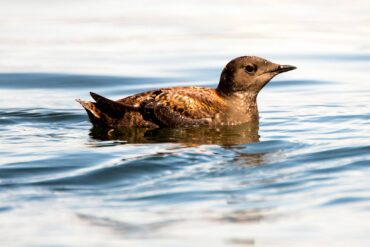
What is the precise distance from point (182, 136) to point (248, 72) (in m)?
1.53

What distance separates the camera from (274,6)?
2417 centimetres

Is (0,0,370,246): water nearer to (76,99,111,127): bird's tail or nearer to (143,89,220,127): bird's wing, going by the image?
(143,89,220,127): bird's wing

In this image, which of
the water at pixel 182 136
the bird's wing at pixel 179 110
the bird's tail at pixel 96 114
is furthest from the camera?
the bird's tail at pixel 96 114

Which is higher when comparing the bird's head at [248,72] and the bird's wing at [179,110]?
the bird's head at [248,72]

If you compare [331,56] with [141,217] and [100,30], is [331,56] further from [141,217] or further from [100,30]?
[141,217]

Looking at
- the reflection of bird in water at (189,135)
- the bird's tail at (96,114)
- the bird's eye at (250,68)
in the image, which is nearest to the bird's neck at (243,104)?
the reflection of bird in water at (189,135)

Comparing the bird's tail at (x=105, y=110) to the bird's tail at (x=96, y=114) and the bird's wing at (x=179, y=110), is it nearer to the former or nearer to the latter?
the bird's tail at (x=96, y=114)

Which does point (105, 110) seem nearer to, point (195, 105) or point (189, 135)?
point (195, 105)

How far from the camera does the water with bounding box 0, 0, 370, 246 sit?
938 cm

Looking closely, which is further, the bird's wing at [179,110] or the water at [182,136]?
the bird's wing at [179,110]

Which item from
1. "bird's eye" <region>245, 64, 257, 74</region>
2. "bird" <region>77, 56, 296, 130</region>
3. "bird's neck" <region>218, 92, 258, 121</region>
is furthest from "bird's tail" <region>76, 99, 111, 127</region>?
"bird's eye" <region>245, 64, 257, 74</region>

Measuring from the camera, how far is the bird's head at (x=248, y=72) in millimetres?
14539

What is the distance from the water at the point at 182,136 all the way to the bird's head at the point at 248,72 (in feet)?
1.87

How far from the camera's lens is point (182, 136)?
44.8 ft
